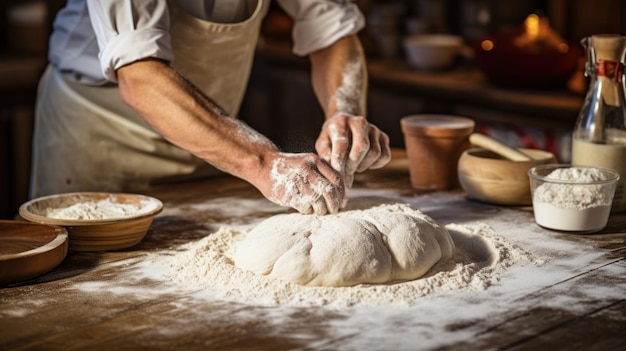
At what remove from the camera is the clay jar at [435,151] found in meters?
2.32

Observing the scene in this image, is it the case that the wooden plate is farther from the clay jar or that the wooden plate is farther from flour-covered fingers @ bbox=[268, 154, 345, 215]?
the clay jar

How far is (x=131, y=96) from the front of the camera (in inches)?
78.6

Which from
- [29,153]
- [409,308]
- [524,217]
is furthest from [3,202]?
[409,308]

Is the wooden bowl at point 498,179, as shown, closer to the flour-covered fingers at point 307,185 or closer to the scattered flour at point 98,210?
the flour-covered fingers at point 307,185

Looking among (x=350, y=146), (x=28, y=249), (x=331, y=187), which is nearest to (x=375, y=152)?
(x=350, y=146)

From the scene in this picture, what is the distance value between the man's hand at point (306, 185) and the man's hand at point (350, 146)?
104 mm

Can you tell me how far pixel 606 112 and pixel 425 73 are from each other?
2350mm

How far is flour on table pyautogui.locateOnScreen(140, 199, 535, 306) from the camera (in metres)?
1.53

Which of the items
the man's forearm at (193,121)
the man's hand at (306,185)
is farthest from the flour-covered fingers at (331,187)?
the man's forearm at (193,121)

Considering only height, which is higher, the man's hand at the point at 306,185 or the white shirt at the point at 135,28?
the white shirt at the point at 135,28

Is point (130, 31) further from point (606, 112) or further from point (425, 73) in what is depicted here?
point (425, 73)

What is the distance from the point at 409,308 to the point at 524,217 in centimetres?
69

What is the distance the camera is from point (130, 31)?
1.96 meters

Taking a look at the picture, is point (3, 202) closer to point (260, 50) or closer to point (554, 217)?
point (260, 50)
